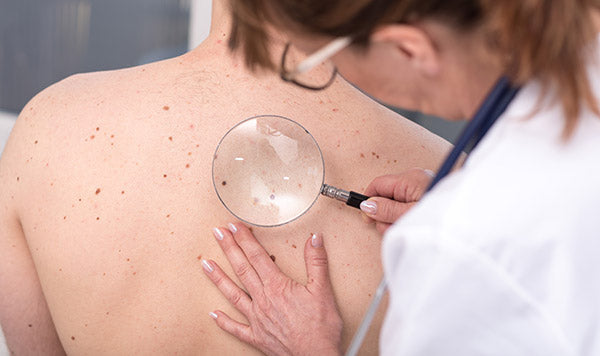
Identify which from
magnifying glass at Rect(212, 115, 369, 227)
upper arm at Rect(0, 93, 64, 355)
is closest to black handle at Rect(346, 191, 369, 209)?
magnifying glass at Rect(212, 115, 369, 227)

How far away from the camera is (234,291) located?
1.01 metres

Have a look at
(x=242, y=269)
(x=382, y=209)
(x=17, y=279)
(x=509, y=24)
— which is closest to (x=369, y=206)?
(x=382, y=209)

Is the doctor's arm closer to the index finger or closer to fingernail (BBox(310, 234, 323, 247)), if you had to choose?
the index finger

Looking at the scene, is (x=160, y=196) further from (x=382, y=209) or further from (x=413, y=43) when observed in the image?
(x=413, y=43)

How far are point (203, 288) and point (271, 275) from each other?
0.38 feet

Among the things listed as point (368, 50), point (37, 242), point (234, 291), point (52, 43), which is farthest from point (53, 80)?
point (368, 50)

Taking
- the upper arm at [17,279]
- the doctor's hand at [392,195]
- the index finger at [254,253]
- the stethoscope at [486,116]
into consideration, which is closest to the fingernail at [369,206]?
the doctor's hand at [392,195]

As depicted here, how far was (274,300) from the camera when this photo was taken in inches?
39.8

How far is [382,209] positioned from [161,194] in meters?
0.35

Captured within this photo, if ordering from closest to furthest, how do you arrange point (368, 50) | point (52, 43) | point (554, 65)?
point (554, 65) → point (368, 50) → point (52, 43)

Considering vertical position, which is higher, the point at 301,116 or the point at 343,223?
the point at 301,116

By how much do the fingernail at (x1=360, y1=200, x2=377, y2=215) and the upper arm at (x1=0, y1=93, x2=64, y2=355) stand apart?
0.58 metres

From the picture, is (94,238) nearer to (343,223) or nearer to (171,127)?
(171,127)

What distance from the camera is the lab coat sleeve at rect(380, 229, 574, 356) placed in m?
0.60
